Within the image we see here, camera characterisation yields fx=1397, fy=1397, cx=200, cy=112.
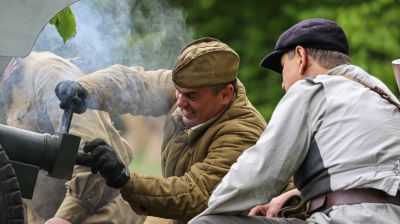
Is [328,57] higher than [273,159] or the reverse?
higher

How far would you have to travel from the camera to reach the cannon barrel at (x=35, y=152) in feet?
18.1

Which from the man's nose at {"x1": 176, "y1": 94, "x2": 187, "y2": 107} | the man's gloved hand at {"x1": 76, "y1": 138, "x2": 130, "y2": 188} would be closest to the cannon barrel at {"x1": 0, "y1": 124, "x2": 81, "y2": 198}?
the man's gloved hand at {"x1": 76, "y1": 138, "x2": 130, "y2": 188}

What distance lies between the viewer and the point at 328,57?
18.6 ft

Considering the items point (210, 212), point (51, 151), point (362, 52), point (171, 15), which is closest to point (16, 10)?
point (51, 151)

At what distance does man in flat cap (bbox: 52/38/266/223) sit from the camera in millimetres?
6176

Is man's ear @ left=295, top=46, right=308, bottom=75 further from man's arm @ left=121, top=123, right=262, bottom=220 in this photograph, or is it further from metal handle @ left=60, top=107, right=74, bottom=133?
metal handle @ left=60, top=107, right=74, bottom=133

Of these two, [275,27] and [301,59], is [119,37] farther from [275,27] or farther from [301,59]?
[275,27]

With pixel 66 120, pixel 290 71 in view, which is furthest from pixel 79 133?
pixel 290 71

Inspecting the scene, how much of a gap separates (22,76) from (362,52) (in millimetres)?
6129

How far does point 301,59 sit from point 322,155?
0.55m

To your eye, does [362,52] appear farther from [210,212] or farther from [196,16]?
[210,212]

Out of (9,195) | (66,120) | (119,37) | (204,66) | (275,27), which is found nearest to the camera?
(9,195)

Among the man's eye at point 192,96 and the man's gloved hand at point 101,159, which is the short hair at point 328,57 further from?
the man's gloved hand at point 101,159

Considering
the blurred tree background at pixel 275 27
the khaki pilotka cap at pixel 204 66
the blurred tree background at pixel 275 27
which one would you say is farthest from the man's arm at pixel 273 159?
the blurred tree background at pixel 275 27
